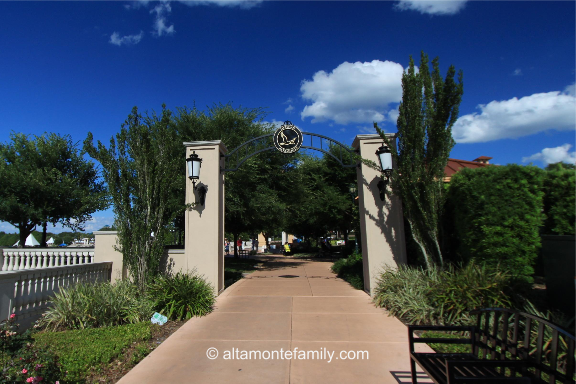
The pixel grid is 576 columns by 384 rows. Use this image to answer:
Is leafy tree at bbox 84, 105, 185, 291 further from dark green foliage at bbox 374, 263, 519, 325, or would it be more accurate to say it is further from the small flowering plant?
dark green foliage at bbox 374, 263, 519, 325

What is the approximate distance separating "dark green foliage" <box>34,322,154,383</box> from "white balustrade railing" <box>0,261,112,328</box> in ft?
2.59

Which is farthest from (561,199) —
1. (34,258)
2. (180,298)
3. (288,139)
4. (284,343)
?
(34,258)

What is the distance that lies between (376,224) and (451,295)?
9.56 ft

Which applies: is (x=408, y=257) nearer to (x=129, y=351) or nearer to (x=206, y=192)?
(x=206, y=192)

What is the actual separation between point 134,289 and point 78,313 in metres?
1.34

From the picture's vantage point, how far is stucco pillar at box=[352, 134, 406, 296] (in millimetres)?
8117

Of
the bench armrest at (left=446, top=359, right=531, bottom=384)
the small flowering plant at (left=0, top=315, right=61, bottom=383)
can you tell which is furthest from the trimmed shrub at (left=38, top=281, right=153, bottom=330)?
the bench armrest at (left=446, top=359, right=531, bottom=384)

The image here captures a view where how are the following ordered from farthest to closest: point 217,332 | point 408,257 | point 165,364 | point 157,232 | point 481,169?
point 408,257
point 157,232
point 481,169
point 217,332
point 165,364

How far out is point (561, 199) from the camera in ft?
18.0

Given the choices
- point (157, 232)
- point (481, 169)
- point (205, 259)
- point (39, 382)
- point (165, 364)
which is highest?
point (481, 169)

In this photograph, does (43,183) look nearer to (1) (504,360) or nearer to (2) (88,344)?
(2) (88,344)

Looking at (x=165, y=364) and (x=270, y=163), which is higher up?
(x=270, y=163)

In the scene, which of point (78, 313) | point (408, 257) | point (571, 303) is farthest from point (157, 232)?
point (571, 303)

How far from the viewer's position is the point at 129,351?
4.64 m
